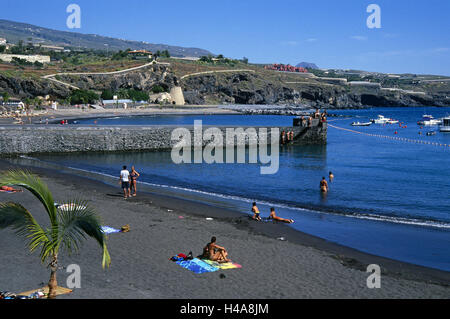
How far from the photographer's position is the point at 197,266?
40.5 feet

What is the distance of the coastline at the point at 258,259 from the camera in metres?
11.1

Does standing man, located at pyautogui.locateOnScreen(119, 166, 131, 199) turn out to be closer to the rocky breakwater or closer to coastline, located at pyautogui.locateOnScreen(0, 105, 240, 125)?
coastline, located at pyautogui.locateOnScreen(0, 105, 240, 125)

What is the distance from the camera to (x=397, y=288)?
1160 cm

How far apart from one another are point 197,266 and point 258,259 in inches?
80.0

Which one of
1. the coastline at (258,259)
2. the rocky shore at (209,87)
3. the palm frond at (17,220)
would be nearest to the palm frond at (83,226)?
the palm frond at (17,220)

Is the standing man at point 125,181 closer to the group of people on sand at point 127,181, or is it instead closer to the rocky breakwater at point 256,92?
the group of people on sand at point 127,181

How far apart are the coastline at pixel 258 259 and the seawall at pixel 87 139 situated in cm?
2017

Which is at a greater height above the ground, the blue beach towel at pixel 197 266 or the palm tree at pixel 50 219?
the palm tree at pixel 50 219

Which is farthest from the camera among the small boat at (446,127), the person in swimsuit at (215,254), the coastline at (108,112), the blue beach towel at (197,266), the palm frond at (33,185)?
the small boat at (446,127)

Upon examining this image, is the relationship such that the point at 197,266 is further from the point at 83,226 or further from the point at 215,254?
the point at 83,226

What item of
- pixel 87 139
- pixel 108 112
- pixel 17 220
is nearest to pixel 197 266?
pixel 17 220

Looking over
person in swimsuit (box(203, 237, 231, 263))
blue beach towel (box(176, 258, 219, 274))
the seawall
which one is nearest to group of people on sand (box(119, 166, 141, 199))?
person in swimsuit (box(203, 237, 231, 263))
